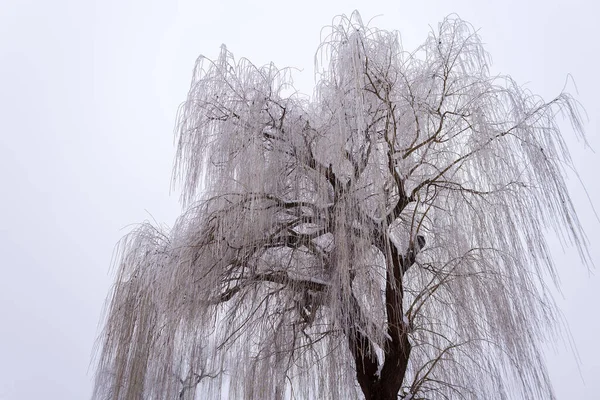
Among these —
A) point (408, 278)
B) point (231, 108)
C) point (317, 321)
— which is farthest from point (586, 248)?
point (231, 108)

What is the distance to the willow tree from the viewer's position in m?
3.92

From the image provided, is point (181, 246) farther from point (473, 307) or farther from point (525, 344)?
point (525, 344)

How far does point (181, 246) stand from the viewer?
14.5 ft

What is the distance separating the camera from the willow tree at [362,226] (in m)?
3.92

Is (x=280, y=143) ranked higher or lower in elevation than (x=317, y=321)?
higher

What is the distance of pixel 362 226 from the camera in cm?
391

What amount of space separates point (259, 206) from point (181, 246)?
2.69 feet

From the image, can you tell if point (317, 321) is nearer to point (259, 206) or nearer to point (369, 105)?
point (259, 206)

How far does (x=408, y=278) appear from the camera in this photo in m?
4.98

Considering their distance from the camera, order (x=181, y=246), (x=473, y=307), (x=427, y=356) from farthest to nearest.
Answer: (x=427, y=356)
(x=181, y=246)
(x=473, y=307)

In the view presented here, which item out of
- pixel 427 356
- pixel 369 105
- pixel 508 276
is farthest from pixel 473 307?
pixel 369 105

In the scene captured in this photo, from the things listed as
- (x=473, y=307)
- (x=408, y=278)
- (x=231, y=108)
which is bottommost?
(x=473, y=307)

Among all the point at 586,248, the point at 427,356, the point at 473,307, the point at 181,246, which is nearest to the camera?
the point at 586,248

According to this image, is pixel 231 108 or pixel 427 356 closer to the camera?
pixel 231 108
